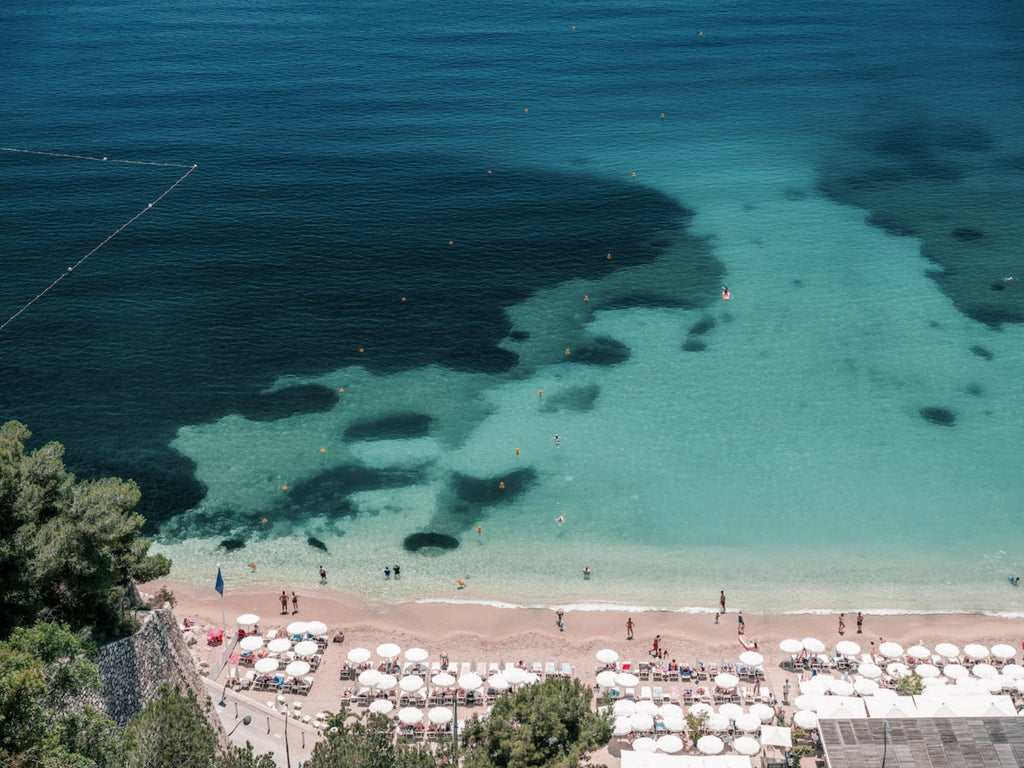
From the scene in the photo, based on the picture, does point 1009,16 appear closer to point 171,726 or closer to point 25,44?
point 25,44

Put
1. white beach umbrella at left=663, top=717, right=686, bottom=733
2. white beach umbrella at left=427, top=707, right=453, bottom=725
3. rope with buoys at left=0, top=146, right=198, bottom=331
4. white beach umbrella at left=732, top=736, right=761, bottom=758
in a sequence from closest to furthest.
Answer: white beach umbrella at left=732, top=736, right=761, bottom=758, white beach umbrella at left=663, top=717, right=686, bottom=733, white beach umbrella at left=427, top=707, right=453, bottom=725, rope with buoys at left=0, top=146, right=198, bottom=331

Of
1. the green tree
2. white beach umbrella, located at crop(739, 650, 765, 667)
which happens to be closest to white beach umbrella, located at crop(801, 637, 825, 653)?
white beach umbrella, located at crop(739, 650, 765, 667)

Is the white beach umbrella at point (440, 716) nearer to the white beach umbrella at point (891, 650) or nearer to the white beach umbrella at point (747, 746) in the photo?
the white beach umbrella at point (747, 746)

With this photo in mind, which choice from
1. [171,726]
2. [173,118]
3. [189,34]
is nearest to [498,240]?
[173,118]

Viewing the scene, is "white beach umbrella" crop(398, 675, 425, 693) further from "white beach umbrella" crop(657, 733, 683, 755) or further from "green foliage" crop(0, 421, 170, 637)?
"green foliage" crop(0, 421, 170, 637)

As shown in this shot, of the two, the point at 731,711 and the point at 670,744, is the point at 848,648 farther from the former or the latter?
the point at 670,744

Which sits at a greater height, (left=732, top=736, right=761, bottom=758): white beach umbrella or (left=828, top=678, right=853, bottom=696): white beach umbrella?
(left=828, top=678, right=853, bottom=696): white beach umbrella
